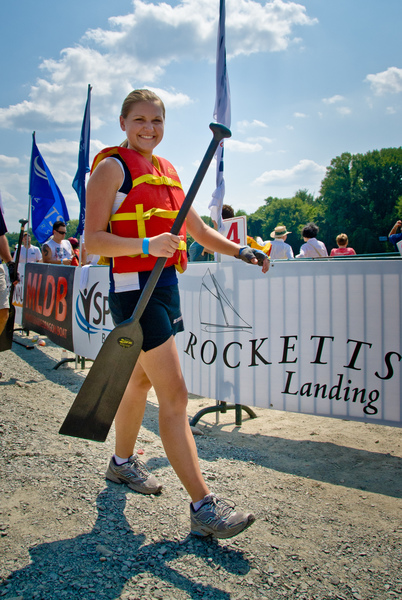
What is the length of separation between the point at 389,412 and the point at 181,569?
7.01ft

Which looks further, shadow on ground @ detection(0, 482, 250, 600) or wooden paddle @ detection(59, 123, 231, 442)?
wooden paddle @ detection(59, 123, 231, 442)

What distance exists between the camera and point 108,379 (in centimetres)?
219

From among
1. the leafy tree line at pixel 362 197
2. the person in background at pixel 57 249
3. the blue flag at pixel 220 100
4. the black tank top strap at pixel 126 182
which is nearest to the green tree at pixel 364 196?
the leafy tree line at pixel 362 197

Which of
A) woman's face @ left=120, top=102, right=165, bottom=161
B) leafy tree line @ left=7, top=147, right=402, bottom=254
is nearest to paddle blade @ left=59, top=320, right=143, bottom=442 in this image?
woman's face @ left=120, top=102, right=165, bottom=161

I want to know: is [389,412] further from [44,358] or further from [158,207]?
[44,358]

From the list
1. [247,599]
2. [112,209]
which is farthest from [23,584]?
[112,209]

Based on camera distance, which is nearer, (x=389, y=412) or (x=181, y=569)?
(x=181, y=569)

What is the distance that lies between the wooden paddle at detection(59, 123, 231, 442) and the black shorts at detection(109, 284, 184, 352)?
8cm

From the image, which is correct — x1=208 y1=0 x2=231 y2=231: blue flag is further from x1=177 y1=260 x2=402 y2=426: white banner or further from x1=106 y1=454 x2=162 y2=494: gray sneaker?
x1=106 y1=454 x2=162 y2=494: gray sneaker

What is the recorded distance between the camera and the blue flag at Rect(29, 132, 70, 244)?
1009cm

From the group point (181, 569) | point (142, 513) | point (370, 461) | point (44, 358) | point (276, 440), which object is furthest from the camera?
point (44, 358)

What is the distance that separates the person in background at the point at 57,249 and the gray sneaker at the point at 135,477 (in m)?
6.67

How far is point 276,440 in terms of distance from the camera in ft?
12.7

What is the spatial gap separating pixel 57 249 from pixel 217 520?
25.1ft
